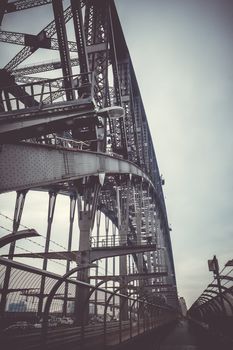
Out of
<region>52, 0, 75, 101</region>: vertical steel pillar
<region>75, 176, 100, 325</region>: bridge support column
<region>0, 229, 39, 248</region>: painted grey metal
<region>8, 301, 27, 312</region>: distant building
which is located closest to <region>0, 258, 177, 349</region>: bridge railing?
<region>8, 301, 27, 312</region>: distant building

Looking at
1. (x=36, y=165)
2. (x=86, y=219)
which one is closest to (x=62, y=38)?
(x=36, y=165)

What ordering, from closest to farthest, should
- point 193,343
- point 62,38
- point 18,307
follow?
point 18,307, point 62,38, point 193,343

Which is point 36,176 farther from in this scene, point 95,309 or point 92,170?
point 95,309

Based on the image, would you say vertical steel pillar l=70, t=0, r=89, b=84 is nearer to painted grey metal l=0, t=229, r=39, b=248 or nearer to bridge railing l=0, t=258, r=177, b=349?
painted grey metal l=0, t=229, r=39, b=248

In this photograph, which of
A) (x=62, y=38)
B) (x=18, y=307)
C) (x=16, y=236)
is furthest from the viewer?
(x=62, y=38)

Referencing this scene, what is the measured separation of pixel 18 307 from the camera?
365 cm

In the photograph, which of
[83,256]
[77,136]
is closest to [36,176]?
[77,136]

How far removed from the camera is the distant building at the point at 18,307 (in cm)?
331

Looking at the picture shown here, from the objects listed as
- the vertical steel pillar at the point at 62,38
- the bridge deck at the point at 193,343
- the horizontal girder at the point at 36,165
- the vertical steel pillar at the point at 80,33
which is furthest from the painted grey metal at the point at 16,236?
the bridge deck at the point at 193,343

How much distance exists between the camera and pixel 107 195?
26719mm

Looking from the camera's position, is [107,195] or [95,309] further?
[107,195]

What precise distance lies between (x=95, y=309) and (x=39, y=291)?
10.7 ft

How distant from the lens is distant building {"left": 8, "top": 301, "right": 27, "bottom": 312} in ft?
10.9

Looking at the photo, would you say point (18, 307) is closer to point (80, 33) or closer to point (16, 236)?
point (16, 236)
